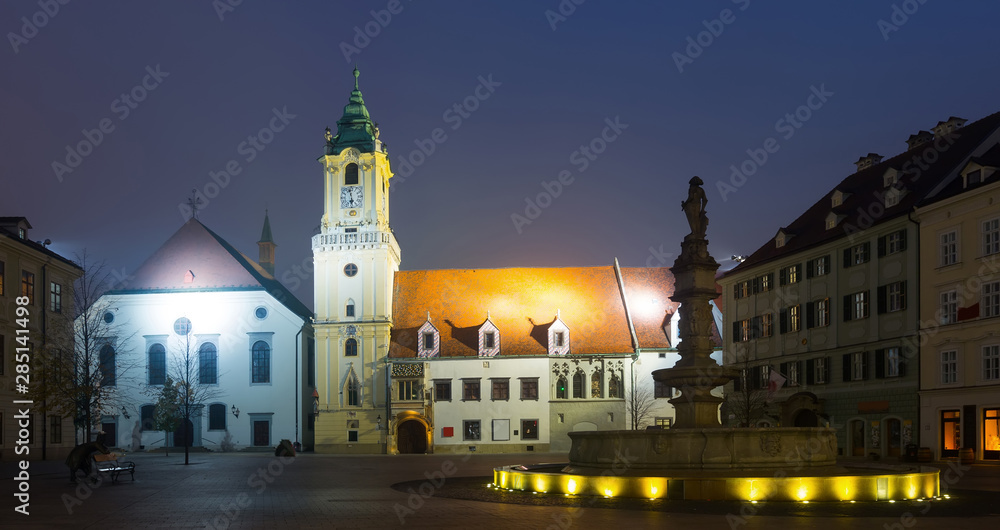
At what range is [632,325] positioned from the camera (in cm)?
6981

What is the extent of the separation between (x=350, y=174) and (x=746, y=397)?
113ft

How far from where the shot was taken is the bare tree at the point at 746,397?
5044 centimetres

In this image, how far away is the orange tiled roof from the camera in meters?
69.4

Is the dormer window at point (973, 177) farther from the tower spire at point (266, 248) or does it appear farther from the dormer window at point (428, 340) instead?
the tower spire at point (266, 248)

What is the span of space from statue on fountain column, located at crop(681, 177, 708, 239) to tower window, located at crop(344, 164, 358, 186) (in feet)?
155

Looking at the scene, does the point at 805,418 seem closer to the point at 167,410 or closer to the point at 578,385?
the point at 578,385

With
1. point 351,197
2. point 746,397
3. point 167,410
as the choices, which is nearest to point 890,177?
point 746,397

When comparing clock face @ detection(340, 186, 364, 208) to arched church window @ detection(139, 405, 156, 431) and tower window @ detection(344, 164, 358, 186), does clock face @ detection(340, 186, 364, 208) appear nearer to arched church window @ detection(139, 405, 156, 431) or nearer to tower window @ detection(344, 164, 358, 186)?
tower window @ detection(344, 164, 358, 186)

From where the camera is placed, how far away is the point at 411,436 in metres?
68.1

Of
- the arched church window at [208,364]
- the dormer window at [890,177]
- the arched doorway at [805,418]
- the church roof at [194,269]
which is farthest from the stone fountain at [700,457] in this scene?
the church roof at [194,269]

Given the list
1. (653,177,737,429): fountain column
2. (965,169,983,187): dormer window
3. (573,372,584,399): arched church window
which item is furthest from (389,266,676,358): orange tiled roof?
(653,177,737,429): fountain column

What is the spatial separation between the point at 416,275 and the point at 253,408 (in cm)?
Result: 1484

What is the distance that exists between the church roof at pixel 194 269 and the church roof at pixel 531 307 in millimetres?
8768

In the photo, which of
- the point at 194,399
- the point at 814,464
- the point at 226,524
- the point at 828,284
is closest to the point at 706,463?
the point at 814,464
